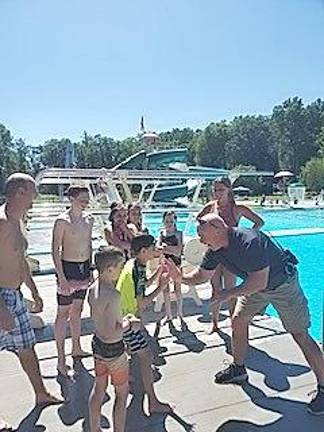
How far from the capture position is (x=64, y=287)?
3.27 m

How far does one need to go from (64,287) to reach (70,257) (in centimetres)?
18

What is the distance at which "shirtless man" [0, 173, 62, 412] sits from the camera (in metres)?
2.59

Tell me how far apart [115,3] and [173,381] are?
2.08 m

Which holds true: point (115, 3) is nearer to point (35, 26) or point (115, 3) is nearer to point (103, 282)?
point (35, 26)

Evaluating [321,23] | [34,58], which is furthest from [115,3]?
[34,58]

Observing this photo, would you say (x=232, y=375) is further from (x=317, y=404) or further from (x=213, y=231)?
(x=213, y=231)

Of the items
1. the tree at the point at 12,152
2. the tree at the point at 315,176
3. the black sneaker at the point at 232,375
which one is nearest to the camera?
the black sneaker at the point at 232,375

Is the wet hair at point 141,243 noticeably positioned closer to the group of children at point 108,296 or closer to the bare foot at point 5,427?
the group of children at point 108,296

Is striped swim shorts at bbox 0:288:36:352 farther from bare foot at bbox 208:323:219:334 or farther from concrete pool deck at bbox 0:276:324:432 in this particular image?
bare foot at bbox 208:323:219:334

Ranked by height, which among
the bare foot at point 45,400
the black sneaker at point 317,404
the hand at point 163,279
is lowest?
the black sneaker at point 317,404

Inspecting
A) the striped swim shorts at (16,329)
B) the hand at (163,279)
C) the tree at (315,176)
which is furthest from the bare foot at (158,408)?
the tree at (315,176)

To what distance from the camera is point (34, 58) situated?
14.5 feet

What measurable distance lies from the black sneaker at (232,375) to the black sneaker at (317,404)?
46cm

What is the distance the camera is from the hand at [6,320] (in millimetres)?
2402
